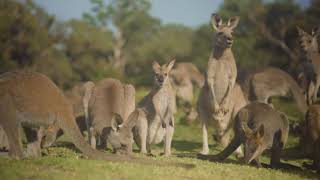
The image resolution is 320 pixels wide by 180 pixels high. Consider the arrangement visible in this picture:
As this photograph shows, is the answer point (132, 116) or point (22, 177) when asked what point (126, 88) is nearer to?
point (132, 116)

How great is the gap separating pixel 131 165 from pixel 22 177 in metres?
1.85

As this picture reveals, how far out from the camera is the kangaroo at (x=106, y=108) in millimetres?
10484

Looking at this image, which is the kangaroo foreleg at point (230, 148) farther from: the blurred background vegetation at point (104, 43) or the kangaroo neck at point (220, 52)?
the blurred background vegetation at point (104, 43)

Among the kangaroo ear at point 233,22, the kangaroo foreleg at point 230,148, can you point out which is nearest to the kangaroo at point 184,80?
the kangaroo ear at point 233,22

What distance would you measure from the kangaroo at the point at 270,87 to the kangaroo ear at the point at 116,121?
5919 millimetres

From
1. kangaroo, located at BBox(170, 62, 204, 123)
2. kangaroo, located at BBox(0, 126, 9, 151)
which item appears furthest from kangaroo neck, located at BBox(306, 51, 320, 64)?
kangaroo, located at BBox(0, 126, 9, 151)

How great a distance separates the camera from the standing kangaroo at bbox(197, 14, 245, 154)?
13328 millimetres

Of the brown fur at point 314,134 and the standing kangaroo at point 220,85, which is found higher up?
the standing kangaroo at point 220,85

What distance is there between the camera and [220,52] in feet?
44.6

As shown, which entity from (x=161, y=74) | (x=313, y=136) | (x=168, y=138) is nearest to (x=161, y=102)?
(x=161, y=74)

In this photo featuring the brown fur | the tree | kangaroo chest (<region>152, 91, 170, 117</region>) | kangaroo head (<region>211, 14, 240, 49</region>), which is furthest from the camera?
the tree

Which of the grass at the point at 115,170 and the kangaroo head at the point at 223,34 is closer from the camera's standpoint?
the grass at the point at 115,170

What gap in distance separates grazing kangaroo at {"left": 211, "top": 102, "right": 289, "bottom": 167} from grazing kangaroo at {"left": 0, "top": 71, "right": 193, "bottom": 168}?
180 centimetres

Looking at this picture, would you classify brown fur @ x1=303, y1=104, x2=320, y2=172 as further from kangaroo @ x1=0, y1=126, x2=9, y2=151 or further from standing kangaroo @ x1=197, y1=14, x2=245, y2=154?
kangaroo @ x1=0, y1=126, x2=9, y2=151
